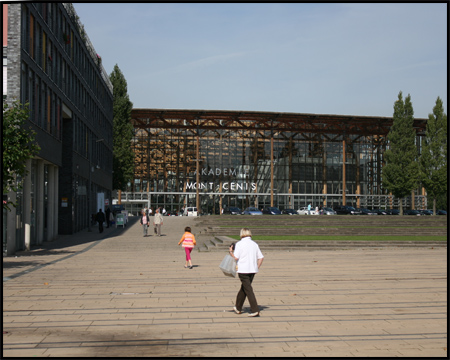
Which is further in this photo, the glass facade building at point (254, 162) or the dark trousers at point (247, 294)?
the glass facade building at point (254, 162)

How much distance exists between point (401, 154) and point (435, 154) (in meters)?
4.52

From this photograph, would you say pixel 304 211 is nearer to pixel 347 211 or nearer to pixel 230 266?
pixel 347 211

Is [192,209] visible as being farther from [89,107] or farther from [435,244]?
[435,244]

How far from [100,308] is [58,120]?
86.9ft

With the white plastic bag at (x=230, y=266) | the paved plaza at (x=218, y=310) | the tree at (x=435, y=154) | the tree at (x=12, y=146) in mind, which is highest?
the tree at (x=435, y=154)

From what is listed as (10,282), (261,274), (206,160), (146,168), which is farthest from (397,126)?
(10,282)

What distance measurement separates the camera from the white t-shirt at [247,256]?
1109 centimetres

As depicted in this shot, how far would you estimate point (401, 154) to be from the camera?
2736 inches

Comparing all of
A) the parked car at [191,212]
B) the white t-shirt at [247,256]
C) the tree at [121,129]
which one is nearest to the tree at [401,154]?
the parked car at [191,212]

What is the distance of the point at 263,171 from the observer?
96312 millimetres

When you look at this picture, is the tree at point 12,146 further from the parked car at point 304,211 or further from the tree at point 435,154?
the parked car at point 304,211

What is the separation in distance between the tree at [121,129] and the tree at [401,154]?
3044 centimetres

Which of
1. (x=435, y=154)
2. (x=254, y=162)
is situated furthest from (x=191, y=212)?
(x=435, y=154)

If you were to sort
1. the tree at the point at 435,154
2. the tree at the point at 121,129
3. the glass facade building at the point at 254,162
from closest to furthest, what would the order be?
the tree at the point at 435,154 → the tree at the point at 121,129 → the glass facade building at the point at 254,162
